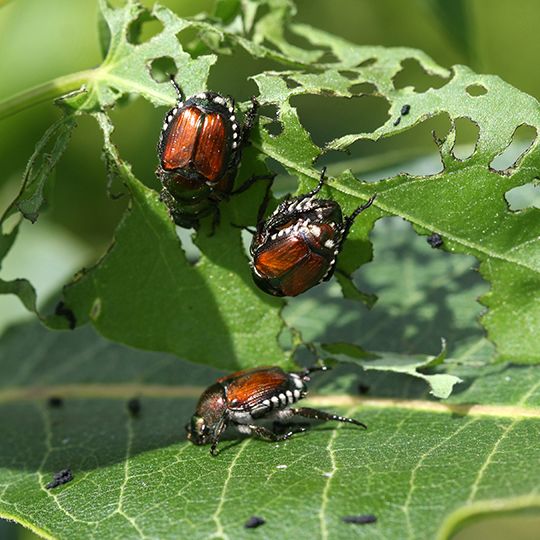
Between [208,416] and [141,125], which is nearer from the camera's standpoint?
[208,416]

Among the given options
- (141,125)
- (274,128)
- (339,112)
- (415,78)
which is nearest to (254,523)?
(274,128)

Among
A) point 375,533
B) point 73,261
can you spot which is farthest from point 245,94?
point 73,261

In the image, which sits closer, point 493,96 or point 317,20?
point 493,96

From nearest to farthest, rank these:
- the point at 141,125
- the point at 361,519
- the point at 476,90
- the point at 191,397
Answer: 1. the point at 361,519
2. the point at 476,90
3. the point at 191,397
4. the point at 141,125

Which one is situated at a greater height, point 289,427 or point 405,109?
point 405,109

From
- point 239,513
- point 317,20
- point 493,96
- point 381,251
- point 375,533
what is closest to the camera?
point 375,533

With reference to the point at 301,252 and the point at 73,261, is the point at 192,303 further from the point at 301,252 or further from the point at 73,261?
the point at 73,261

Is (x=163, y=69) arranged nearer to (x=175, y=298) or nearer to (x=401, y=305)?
(x=175, y=298)

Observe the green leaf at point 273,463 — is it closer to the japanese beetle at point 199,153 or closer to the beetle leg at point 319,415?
the beetle leg at point 319,415
